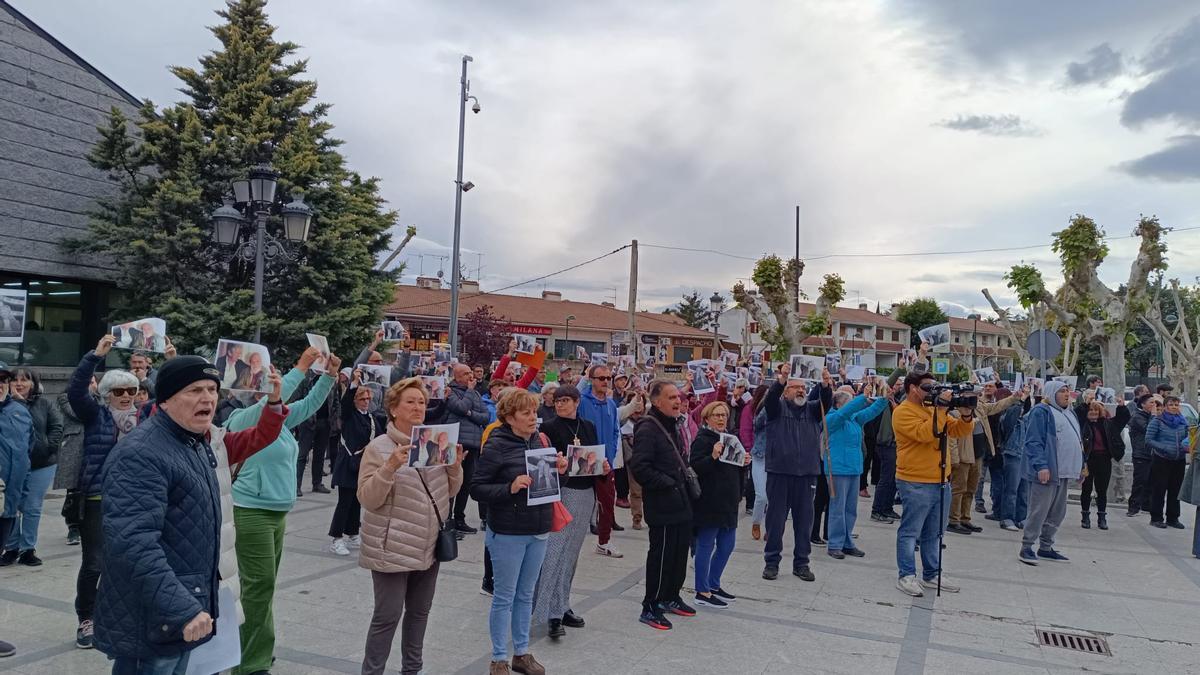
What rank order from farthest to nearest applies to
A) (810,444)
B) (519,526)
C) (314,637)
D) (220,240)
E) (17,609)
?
1. (220,240)
2. (810,444)
3. (17,609)
4. (314,637)
5. (519,526)

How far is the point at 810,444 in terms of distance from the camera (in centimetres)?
737

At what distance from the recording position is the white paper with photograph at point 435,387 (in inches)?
321

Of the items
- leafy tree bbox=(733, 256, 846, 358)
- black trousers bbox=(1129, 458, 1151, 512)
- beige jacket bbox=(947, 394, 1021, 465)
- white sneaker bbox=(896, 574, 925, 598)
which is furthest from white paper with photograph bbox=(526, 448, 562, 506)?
leafy tree bbox=(733, 256, 846, 358)

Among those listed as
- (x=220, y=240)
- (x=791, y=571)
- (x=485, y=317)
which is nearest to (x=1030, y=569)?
(x=791, y=571)

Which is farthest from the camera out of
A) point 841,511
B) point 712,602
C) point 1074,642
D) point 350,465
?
point 841,511

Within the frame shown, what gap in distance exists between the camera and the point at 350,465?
25.8ft

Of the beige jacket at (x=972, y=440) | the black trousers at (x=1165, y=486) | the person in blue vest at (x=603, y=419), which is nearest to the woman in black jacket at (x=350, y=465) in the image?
the person in blue vest at (x=603, y=419)

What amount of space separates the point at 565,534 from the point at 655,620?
1053mm

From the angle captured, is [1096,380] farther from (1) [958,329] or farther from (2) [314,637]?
(1) [958,329]

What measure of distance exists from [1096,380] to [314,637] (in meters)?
11.8

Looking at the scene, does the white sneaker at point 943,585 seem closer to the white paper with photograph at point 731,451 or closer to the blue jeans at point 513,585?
the white paper with photograph at point 731,451

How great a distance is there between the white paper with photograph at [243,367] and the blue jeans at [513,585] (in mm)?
1657

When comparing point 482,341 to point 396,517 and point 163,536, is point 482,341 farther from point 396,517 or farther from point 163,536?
point 163,536

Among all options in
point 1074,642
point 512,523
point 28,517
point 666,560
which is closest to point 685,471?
point 666,560
